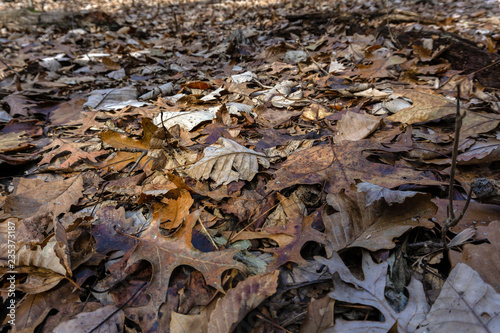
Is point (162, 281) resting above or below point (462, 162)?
below

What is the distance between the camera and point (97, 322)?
3.26 ft

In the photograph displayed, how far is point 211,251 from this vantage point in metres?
1.20

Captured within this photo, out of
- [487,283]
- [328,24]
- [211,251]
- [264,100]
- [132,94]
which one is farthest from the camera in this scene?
[328,24]

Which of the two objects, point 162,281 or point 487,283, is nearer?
point 487,283

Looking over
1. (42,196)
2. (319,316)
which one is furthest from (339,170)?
(42,196)

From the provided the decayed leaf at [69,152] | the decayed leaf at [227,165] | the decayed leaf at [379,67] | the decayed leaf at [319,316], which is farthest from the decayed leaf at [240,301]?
the decayed leaf at [379,67]

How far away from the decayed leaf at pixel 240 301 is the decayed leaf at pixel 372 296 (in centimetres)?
22

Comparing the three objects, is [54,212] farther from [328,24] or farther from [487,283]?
[328,24]

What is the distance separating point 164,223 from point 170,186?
0.23 metres

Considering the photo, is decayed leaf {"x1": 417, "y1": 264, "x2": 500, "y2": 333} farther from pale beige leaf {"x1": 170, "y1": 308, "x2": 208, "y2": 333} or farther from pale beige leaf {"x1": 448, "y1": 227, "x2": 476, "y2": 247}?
pale beige leaf {"x1": 170, "y1": 308, "x2": 208, "y2": 333}

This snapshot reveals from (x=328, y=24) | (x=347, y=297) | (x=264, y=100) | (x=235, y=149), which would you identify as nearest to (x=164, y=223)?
(x=235, y=149)

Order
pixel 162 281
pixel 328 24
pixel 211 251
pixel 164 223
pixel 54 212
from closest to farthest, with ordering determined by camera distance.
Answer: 1. pixel 162 281
2. pixel 211 251
3. pixel 164 223
4. pixel 54 212
5. pixel 328 24

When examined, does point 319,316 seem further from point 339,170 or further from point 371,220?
point 339,170

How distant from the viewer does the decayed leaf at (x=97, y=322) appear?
98 centimetres
